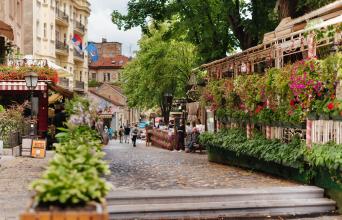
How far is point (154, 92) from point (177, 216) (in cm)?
4340

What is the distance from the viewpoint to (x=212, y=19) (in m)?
28.2

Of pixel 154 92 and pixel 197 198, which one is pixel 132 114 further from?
pixel 197 198

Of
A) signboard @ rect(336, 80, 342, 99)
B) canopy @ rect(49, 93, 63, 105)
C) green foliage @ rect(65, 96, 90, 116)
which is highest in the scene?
canopy @ rect(49, 93, 63, 105)

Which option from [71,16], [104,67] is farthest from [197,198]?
[104,67]

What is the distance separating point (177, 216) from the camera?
32.1 feet

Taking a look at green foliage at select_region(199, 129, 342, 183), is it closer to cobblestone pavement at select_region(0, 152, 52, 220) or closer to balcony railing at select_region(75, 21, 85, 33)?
cobblestone pavement at select_region(0, 152, 52, 220)

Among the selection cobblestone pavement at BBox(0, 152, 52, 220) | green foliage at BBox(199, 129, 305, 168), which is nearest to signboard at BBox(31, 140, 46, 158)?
cobblestone pavement at BBox(0, 152, 52, 220)

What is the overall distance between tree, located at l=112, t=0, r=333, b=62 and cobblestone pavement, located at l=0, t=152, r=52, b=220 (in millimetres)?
10373

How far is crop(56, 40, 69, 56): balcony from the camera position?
59.4 meters

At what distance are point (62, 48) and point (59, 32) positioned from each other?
225 centimetres

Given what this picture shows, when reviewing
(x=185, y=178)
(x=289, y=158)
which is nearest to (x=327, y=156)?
(x=289, y=158)

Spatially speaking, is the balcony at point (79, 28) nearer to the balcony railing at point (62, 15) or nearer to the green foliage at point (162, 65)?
the balcony railing at point (62, 15)

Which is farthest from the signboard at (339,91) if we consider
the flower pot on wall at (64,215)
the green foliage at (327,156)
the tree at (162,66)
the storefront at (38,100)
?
the tree at (162,66)

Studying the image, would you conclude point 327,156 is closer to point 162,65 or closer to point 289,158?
point 289,158
